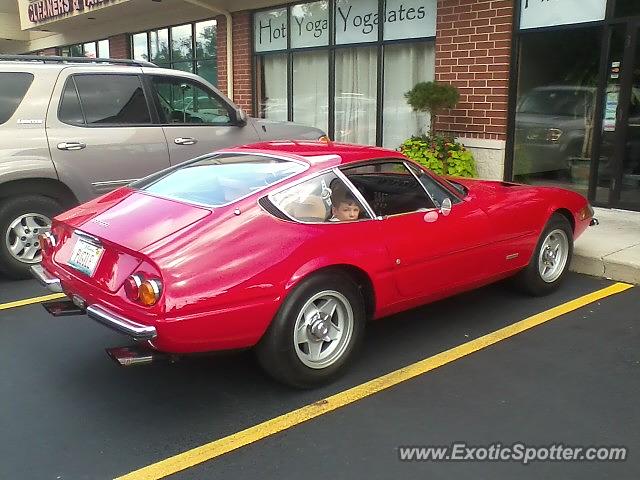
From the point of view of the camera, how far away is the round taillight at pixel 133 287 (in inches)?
126

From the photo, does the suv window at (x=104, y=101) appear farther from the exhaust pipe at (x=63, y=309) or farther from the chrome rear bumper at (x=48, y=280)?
the exhaust pipe at (x=63, y=309)

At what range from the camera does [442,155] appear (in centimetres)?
869

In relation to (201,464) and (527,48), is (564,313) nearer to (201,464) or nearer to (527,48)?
(201,464)

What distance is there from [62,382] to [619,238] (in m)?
5.41

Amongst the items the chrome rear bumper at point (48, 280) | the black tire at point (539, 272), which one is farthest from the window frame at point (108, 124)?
the black tire at point (539, 272)

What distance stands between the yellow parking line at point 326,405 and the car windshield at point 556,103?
4.21m

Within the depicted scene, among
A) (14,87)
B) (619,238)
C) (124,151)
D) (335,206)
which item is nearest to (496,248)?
(335,206)

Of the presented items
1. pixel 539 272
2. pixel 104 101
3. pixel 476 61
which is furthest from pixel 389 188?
pixel 476 61

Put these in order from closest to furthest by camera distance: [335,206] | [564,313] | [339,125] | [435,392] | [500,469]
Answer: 1. [500,469]
2. [435,392]
3. [335,206]
4. [564,313]
5. [339,125]

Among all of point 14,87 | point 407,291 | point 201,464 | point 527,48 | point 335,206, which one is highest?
point 527,48

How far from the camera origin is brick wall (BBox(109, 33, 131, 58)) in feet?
53.0

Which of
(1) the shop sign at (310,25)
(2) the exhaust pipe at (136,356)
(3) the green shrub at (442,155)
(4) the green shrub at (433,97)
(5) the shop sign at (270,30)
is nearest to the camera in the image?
(2) the exhaust pipe at (136,356)

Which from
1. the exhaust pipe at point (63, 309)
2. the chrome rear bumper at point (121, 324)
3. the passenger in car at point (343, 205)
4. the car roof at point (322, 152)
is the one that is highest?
the car roof at point (322, 152)

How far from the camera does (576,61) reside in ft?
27.0
